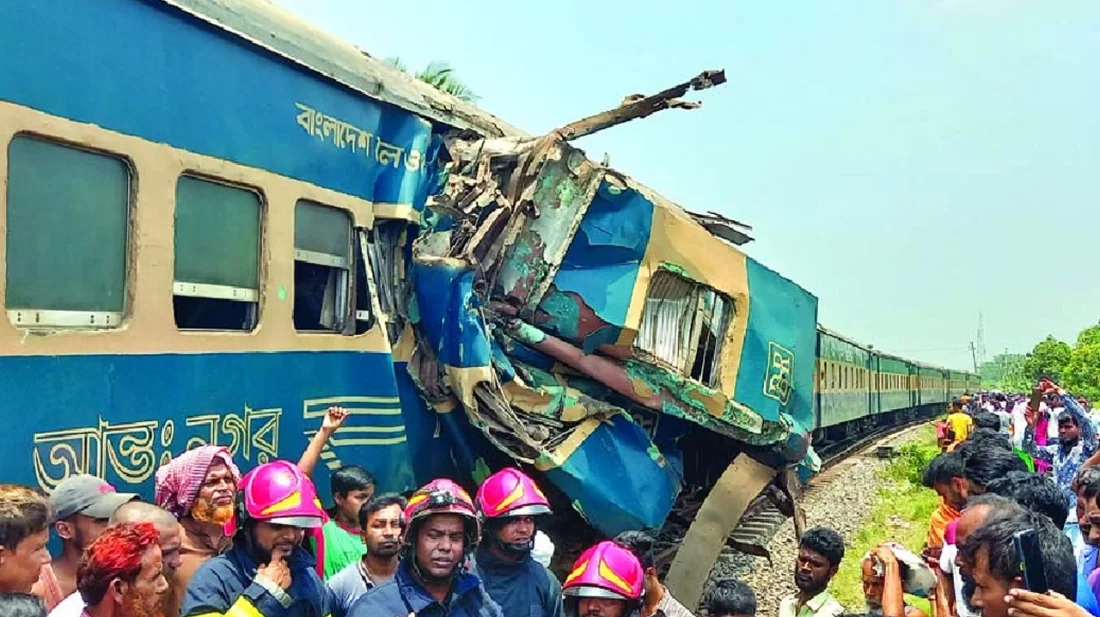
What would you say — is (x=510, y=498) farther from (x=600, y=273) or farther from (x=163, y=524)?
(x=600, y=273)

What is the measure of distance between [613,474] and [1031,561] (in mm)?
3908

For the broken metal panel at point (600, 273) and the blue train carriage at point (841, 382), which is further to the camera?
the blue train carriage at point (841, 382)

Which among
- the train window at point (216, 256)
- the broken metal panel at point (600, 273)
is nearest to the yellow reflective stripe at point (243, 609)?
the train window at point (216, 256)

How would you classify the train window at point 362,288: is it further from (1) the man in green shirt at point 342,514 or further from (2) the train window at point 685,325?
(2) the train window at point 685,325

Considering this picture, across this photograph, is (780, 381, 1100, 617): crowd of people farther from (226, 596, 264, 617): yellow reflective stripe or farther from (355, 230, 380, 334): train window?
(355, 230, 380, 334): train window

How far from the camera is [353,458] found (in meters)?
4.93

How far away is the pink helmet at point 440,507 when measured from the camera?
118 inches

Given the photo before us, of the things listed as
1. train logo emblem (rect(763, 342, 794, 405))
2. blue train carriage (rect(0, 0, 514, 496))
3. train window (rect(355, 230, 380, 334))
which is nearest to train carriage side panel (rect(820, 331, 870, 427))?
train logo emblem (rect(763, 342, 794, 405))

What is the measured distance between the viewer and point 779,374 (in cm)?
743

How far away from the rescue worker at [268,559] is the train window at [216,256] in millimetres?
1227

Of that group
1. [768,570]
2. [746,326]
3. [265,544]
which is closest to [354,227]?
[265,544]

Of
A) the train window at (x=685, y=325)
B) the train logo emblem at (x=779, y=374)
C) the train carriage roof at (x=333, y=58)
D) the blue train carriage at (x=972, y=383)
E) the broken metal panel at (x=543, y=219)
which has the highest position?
the train carriage roof at (x=333, y=58)

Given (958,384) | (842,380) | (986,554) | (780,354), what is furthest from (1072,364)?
(986,554)

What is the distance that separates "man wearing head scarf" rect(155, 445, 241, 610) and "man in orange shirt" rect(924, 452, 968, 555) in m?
3.06
